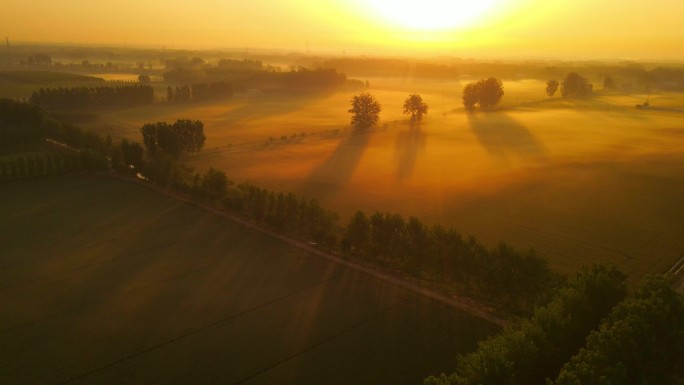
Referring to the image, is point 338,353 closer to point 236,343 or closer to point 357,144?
point 236,343

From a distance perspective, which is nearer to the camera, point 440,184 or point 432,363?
point 432,363

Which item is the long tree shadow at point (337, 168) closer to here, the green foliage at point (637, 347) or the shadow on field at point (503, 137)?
the shadow on field at point (503, 137)

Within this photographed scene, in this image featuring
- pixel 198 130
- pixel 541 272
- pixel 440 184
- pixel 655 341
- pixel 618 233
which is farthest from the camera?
pixel 198 130

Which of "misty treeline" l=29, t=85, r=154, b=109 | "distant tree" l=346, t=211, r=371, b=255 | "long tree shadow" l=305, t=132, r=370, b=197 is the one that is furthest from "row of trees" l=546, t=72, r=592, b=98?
"distant tree" l=346, t=211, r=371, b=255

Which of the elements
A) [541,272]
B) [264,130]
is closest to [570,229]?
[541,272]

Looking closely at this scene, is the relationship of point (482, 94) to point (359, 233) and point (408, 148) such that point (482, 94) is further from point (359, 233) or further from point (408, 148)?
point (359, 233)

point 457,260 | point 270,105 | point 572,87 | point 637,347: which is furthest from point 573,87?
point 637,347

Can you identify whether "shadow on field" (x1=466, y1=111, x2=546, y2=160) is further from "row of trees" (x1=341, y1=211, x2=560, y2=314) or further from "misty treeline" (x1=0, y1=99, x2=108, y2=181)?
"misty treeline" (x1=0, y1=99, x2=108, y2=181)
